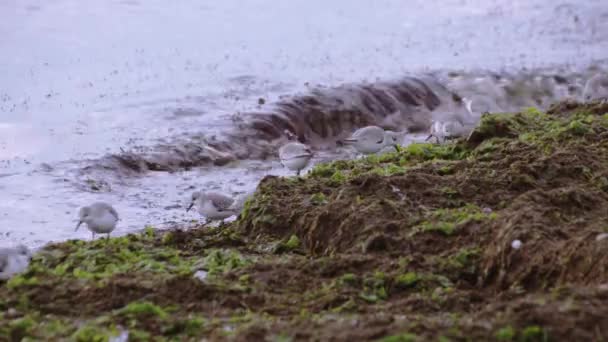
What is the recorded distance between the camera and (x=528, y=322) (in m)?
4.58

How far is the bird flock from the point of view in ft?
23.4

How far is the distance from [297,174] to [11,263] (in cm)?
419

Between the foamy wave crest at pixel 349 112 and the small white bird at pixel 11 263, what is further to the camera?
the foamy wave crest at pixel 349 112

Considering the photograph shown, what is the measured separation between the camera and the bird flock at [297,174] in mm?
7141

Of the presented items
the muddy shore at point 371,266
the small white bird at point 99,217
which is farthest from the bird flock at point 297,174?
the muddy shore at point 371,266

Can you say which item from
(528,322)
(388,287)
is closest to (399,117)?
(388,287)

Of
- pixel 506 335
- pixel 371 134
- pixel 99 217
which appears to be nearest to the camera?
pixel 506 335

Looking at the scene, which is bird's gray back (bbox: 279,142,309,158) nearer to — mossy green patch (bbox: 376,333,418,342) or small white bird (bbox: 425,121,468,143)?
small white bird (bbox: 425,121,468,143)

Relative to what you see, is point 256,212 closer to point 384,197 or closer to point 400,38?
point 384,197

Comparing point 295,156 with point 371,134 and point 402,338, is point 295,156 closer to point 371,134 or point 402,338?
point 371,134

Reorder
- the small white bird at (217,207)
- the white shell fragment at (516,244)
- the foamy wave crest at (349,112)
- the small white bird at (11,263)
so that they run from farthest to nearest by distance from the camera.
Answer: the foamy wave crest at (349,112)
the small white bird at (217,207)
the small white bird at (11,263)
the white shell fragment at (516,244)

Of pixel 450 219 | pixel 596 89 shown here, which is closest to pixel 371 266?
pixel 450 219

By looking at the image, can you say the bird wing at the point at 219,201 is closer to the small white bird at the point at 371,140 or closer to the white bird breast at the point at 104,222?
the white bird breast at the point at 104,222

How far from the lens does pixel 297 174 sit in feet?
35.1
